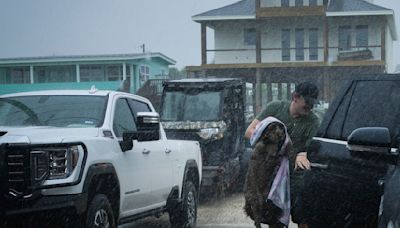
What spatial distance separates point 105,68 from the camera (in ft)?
104

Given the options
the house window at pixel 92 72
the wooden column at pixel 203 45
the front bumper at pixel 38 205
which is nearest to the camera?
the front bumper at pixel 38 205

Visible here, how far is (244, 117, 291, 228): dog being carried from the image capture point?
5754 millimetres

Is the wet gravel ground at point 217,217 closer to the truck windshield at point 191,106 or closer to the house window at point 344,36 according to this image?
the truck windshield at point 191,106

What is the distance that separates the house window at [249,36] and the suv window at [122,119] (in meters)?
24.9

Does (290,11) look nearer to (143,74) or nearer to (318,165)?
(143,74)

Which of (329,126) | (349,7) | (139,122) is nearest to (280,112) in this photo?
(329,126)

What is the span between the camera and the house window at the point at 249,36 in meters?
31.9

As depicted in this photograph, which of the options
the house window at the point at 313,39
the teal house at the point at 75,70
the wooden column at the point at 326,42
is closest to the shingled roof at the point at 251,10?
the wooden column at the point at 326,42

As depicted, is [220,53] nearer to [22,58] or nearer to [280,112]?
[22,58]

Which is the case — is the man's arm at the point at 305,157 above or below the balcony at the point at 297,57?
below

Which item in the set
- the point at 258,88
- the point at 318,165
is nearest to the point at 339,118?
the point at 318,165

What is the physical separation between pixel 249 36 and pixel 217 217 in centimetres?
2273

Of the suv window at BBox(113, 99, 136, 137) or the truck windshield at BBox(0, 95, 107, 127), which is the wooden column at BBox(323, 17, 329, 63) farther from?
the truck windshield at BBox(0, 95, 107, 127)

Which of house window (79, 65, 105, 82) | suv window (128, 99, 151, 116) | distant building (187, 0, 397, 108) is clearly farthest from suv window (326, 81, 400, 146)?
house window (79, 65, 105, 82)
